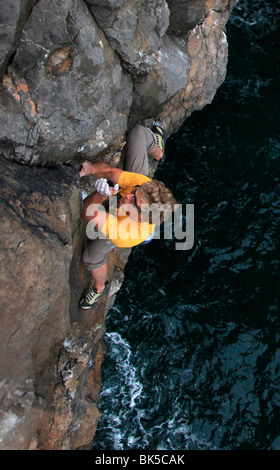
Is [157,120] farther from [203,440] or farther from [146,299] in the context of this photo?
[203,440]

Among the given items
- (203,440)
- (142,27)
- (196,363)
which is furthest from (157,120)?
(203,440)

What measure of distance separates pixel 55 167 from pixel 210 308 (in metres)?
4.90

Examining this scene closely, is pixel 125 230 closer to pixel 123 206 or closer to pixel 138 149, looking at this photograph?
pixel 123 206

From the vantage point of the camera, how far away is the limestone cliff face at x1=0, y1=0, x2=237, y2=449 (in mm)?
5336

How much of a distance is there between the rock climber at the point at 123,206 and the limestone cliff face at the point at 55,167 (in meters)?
0.22

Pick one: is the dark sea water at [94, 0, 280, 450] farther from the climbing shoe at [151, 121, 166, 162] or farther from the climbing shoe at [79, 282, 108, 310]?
the climbing shoe at [79, 282, 108, 310]

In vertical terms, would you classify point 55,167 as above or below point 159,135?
below

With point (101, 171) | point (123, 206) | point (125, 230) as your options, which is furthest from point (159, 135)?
point (125, 230)

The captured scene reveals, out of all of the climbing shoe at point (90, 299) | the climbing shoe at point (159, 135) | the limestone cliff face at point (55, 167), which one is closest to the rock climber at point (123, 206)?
the climbing shoe at point (90, 299)

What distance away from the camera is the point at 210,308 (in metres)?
9.41

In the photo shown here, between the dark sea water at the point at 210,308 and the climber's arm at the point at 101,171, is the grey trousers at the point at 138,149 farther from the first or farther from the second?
the dark sea water at the point at 210,308

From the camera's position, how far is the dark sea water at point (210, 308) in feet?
27.1
